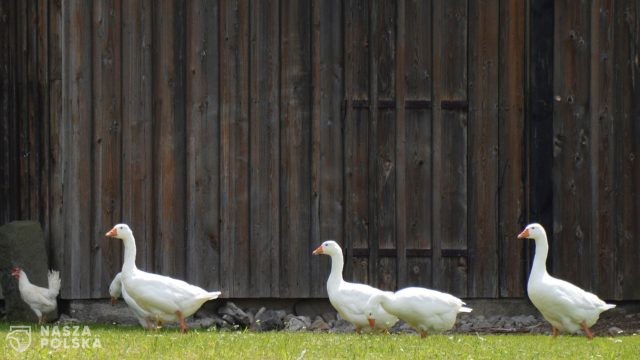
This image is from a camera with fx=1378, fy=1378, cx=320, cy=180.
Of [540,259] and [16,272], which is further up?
[540,259]

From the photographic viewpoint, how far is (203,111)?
15.1 meters

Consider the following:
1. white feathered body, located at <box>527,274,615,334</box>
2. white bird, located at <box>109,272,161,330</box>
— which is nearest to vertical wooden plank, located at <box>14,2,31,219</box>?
white bird, located at <box>109,272,161,330</box>

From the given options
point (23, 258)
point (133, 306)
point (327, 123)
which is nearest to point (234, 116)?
point (327, 123)

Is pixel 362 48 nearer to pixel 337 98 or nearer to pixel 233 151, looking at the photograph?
pixel 337 98

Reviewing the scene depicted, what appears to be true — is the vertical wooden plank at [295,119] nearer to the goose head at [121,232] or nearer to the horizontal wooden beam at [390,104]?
the horizontal wooden beam at [390,104]

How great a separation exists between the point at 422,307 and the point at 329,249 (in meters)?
1.46

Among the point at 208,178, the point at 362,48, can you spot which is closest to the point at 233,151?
the point at 208,178

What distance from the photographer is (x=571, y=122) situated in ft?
49.7

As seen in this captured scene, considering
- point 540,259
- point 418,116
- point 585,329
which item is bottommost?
point 585,329

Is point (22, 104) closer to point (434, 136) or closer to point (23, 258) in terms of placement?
point (23, 258)

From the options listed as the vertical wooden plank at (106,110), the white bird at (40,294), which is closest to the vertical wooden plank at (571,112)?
the vertical wooden plank at (106,110)

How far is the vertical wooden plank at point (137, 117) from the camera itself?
49.5ft

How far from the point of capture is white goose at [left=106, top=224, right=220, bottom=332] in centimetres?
1355

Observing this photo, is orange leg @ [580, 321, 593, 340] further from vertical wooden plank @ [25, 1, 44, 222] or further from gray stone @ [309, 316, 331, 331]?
vertical wooden plank @ [25, 1, 44, 222]
